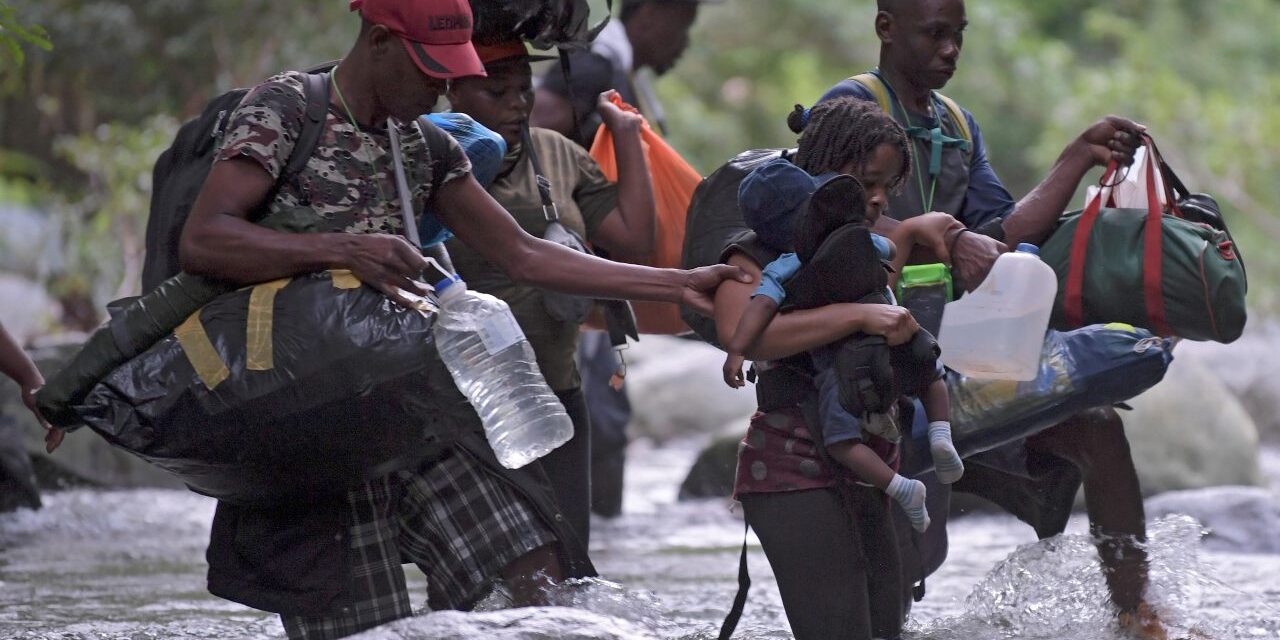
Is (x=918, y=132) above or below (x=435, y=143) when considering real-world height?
above

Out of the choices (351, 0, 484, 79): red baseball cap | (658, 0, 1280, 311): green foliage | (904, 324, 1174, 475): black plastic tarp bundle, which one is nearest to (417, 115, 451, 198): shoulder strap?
(351, 0, 484, 79): red baseball cap

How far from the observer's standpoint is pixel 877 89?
478 cm

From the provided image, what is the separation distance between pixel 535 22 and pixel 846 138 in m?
1.41

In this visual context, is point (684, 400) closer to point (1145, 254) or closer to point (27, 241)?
point (1145, 254)

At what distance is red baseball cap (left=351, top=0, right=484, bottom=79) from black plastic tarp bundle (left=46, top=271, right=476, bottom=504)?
1.73 ft

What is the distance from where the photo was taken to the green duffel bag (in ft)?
14.7

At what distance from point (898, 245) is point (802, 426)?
2.11 feet

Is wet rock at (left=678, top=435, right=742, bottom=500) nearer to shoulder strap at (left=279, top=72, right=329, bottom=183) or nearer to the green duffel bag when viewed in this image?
the green duffel bag

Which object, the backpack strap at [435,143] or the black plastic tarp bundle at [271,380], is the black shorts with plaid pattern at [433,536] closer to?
the black plastic tarp bundle at [271,380]

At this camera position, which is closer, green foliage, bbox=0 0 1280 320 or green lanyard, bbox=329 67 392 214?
green lanyard, bbox=329 67 392 214

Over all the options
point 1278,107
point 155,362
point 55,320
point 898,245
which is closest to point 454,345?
point 155,362

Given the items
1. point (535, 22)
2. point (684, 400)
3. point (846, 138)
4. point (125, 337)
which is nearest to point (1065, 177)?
point (846, 138)

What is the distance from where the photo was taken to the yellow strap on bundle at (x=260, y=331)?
3.48 m

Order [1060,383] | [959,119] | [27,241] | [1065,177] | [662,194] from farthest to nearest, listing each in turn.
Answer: [27,241] → [662,194] → [959,119] → [1065,177] → [1060,383]
